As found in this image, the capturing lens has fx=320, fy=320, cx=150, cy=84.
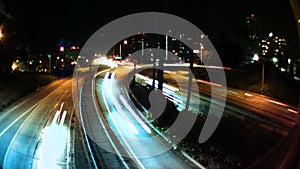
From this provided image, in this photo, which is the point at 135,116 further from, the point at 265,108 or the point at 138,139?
the point at 265,108

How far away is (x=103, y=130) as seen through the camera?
18.4 meters

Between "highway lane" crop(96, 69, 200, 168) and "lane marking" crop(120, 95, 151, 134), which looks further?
"lane marking" crop(120, 95, 151, 134)

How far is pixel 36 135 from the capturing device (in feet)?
57.2

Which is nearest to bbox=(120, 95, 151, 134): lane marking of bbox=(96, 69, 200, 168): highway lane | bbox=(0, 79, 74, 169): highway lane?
bbox=(96, 69, 200, 168): highway lane

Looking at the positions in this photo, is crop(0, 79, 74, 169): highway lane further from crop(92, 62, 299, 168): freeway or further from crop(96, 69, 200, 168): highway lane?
crop(92, 62, 299, 168): freeway

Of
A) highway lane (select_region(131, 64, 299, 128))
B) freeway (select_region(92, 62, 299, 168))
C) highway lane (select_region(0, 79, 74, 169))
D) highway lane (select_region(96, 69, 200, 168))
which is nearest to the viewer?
highway lane (select_region(96, 69, 200, 168))

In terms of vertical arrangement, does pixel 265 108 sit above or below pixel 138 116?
above

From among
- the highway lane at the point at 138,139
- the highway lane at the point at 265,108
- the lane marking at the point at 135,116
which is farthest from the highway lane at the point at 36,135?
the highway lane at the point at 265,108

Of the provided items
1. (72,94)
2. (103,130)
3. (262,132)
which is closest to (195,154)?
(262,132)

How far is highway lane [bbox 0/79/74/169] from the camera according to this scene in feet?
42.9

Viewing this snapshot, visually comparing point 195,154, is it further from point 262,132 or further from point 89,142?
point 89,142

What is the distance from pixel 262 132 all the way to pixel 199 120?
487 cm

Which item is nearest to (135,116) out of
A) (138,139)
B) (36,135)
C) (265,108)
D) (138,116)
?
(138,116)

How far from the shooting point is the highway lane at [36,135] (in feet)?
42.9
